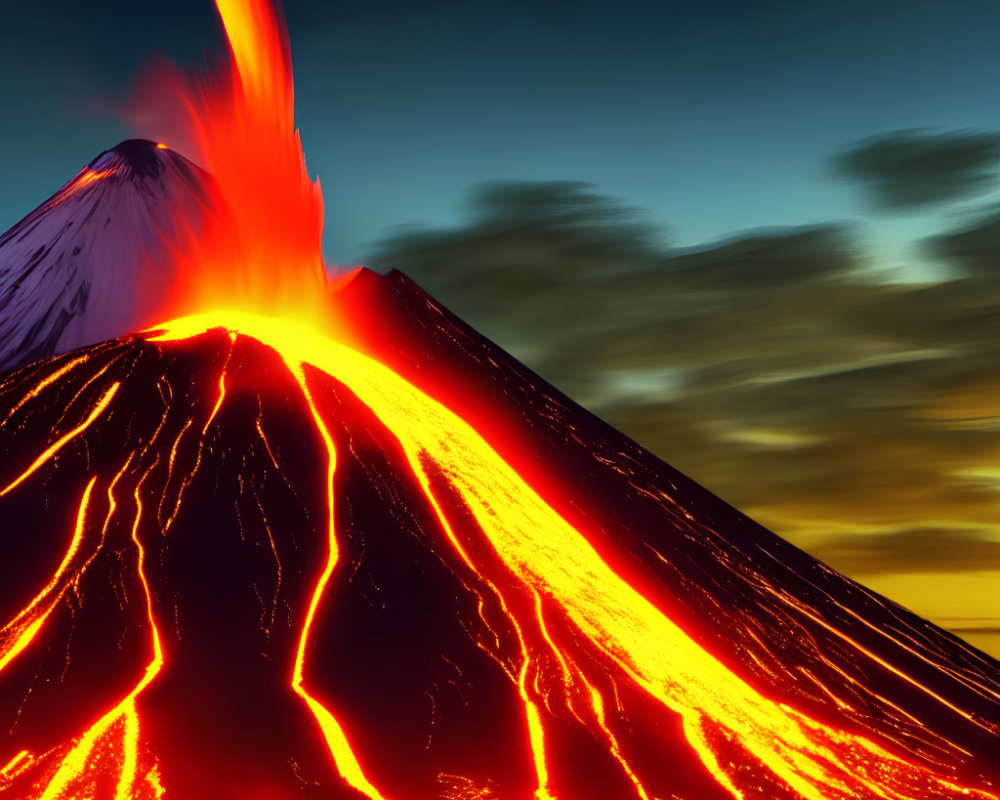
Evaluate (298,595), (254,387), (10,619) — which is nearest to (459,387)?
(254,387)

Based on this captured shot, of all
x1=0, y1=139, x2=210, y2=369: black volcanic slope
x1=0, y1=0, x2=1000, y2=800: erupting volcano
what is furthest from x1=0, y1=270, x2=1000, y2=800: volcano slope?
x1=0, y1=139, x2=210, y2=369: black volcanic slope

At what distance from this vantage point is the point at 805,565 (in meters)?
41.1

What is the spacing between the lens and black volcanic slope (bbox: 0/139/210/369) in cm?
4216

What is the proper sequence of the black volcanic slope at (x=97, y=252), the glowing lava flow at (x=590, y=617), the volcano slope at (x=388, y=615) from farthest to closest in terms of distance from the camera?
1. the black volcanic slope at (x=97, y=252)
2. the glowing lava flow at (x=590, y=617)
3. the volcano slope at (x=388, y=615)

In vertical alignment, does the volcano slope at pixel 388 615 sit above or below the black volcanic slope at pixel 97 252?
below

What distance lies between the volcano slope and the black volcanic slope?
6.56 m

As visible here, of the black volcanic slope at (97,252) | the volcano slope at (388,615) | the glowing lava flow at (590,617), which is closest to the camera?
the volcano slope at (388,615)

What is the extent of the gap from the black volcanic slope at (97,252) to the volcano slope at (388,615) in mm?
6561

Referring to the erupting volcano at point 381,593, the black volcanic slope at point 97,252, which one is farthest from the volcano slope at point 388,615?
the black volcanic slope at point 97,252

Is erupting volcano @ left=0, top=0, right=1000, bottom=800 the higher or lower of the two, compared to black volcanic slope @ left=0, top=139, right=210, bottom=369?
lower

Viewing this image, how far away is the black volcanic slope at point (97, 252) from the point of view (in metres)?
42.2

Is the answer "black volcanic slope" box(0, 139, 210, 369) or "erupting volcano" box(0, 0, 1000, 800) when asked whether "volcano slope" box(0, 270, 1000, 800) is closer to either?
"erupting volcano" box(0, 0, 1000, 800)

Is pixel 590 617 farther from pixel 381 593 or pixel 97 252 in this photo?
pixel 97 252

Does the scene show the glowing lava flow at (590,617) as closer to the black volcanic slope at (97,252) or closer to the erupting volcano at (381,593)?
the erupting volcano at (381,593)
